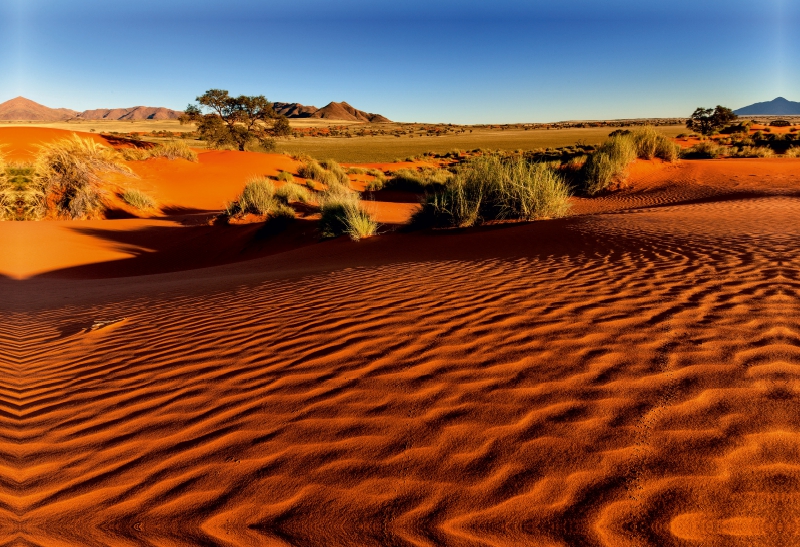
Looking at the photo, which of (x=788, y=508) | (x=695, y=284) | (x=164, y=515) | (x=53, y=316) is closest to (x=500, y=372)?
(x=788, y=508)

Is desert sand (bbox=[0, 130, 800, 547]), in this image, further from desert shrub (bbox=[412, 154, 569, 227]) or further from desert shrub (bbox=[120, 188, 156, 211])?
desert shrub (bbox=[120, 188, 156, 211])

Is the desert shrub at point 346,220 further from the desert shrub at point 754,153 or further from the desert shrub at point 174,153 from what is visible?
the desert shrub at point 754,153

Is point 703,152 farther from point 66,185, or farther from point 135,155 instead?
point 135,155

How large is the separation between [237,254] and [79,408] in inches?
402

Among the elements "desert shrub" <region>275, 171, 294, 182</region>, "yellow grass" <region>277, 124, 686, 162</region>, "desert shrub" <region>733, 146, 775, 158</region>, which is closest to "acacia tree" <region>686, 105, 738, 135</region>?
"yellow grass" <region>277, 124, 686, 162</region>

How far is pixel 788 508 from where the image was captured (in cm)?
202

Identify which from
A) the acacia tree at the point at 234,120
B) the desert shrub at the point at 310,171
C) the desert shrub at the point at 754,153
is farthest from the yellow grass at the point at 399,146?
the desert shrub at the point at 754,153

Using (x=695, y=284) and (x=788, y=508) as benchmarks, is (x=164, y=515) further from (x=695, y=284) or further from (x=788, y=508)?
(x=695, y=284)

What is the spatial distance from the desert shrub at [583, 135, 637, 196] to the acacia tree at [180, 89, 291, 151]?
27.8 m

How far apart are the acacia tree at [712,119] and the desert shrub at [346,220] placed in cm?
5169

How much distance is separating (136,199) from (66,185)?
243 cm

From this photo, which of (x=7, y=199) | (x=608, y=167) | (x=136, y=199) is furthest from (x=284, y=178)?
(x=608, y=167)

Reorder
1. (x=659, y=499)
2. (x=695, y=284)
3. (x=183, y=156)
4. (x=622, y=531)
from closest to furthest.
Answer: (x=622, y=531) < (x=659, y=499) < (x=695, y=284) < (x=183, y=156)

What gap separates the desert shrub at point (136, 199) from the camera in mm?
20359
